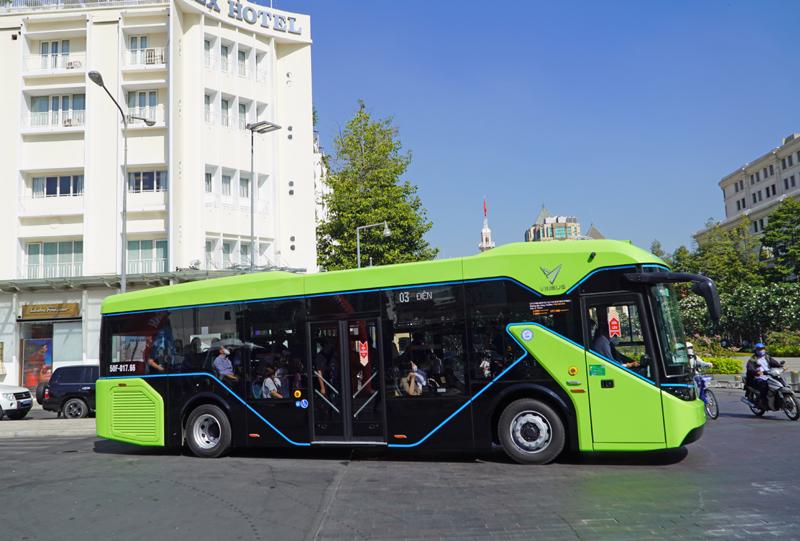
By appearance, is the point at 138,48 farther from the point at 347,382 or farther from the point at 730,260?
the point at 730,260

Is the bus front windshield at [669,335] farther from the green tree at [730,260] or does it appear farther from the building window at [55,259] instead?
the green tree at [730,260]

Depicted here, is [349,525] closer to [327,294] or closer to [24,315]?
[327,294]

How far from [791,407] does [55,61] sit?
3616 cm

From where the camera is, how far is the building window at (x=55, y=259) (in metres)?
32.8

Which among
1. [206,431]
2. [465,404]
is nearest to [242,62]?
[206,431]

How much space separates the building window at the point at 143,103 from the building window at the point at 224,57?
3.73 metres

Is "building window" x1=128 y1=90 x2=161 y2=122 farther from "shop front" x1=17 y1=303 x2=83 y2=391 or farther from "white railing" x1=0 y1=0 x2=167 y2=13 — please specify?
"shop front" x1=17 y1=303 x2=83 y2=391

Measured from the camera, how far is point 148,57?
3356 cm

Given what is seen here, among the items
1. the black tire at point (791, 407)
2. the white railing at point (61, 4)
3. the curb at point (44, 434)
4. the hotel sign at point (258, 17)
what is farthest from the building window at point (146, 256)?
the black tire at point (791, 407)

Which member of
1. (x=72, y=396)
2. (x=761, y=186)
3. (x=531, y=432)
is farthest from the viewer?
(x=761, y=186)

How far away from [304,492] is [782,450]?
7.07 m

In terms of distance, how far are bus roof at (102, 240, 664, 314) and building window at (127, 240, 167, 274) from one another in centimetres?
2159

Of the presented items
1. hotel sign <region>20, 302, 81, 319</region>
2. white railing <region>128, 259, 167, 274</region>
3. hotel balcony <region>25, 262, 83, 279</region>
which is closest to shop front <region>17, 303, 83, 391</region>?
hotel sign <region>20, 302, 81, 319</region>

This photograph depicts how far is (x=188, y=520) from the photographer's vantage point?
7.01 meters
